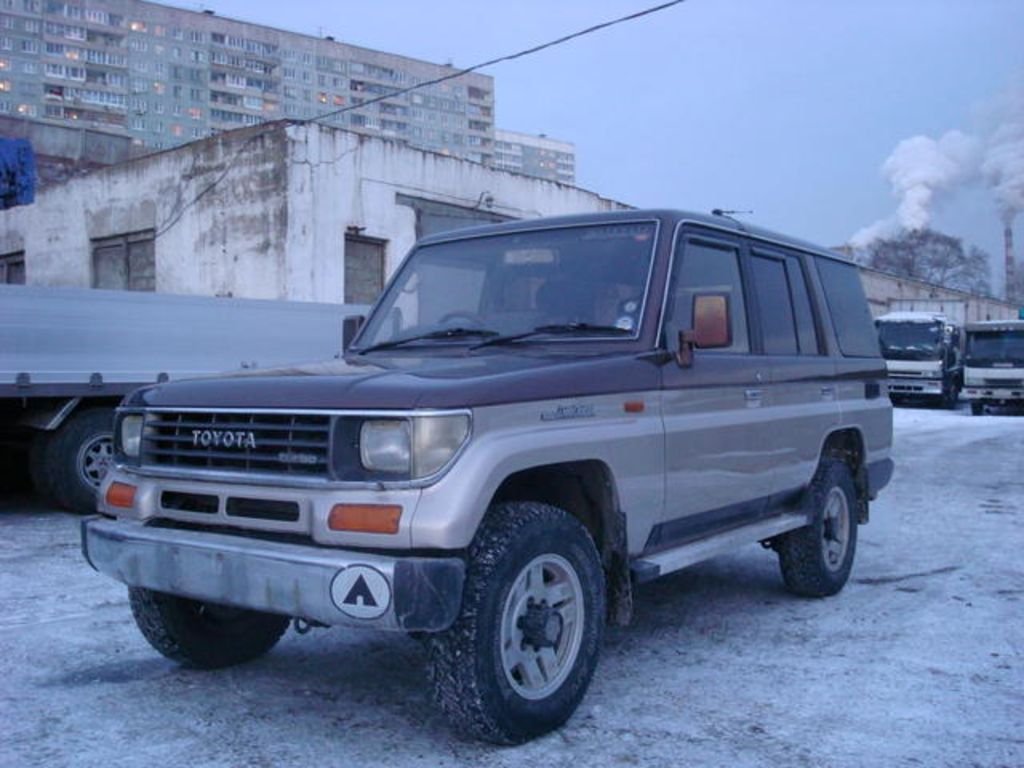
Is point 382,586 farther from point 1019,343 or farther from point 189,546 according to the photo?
point 1019,343

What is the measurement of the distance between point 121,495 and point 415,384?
1530 millimetres

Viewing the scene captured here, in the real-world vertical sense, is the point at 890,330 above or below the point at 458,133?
below

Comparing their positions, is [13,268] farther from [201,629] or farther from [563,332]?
[563,332]

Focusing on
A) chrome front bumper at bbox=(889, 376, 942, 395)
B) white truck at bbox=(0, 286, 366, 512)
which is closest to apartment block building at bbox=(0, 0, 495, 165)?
chrome front bumper at bbox=(889, 376, 942, 395)

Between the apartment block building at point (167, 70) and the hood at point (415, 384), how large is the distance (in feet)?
270

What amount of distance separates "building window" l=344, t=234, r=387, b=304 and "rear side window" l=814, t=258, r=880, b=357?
43.6ft

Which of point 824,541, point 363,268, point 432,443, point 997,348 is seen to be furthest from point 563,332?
point 997,348

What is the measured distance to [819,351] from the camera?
6.12 meters

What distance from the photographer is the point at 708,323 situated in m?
4.46

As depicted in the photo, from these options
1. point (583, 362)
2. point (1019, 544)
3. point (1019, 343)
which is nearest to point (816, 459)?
point (583, 362)

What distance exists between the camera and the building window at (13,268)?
82.2ft

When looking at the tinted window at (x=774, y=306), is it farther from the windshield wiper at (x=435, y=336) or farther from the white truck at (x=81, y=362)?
the white truck at (x=81, y=362)

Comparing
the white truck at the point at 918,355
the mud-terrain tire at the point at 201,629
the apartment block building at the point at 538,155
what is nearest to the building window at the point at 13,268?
the white truck at the point at 918,355

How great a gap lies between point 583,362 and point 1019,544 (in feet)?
17.6
